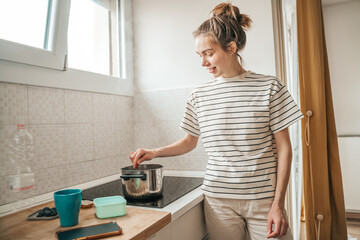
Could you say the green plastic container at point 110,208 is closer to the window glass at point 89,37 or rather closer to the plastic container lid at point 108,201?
the plastic container lid at point 108,201

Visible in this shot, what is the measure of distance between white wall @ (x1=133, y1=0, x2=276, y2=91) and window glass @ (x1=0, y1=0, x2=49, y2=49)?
2.30 feet

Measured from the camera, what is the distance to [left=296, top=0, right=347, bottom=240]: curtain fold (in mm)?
1287

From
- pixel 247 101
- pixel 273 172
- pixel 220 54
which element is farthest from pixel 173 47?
pixel 273 172

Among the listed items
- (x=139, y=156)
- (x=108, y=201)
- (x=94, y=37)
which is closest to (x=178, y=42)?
(x=94, y=37)

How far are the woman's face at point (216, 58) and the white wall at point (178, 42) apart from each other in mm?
440

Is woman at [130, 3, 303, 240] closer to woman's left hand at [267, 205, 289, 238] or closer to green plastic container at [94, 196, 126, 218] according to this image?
woman's left hand at [267, 205, 289, 238]

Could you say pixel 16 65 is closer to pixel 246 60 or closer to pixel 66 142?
pixel 66 142

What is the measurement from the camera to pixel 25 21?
3.84ft

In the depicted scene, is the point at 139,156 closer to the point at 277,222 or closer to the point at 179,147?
the point at 179,147

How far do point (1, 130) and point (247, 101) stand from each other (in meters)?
0.99

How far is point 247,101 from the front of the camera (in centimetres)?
105

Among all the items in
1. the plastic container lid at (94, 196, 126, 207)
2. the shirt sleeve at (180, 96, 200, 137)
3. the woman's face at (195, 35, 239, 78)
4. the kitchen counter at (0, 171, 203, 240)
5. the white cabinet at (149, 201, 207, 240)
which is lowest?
the white cabinet at (149, 201, 207, 240)

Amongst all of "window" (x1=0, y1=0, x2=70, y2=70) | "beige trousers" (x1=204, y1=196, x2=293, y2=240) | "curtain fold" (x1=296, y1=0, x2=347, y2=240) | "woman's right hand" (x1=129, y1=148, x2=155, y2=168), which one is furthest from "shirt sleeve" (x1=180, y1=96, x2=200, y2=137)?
"window" (x1=0, y1=0, x2=70, y2=70)

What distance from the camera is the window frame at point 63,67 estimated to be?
3.53 feet
